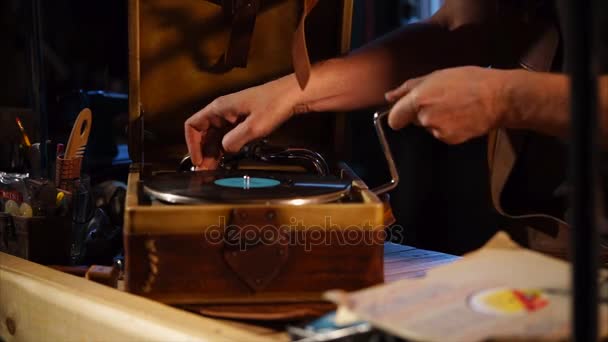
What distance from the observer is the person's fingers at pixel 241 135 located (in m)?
1.48

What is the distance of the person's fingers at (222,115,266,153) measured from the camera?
4.85 ft

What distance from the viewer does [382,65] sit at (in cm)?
162

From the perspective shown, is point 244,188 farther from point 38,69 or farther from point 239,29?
point 38,69

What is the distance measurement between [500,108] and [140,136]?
81cm

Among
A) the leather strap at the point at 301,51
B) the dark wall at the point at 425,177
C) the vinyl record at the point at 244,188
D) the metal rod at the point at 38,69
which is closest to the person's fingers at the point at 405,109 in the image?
the vinyl record at the point at 244,188

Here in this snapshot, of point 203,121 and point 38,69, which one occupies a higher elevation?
point 38,69

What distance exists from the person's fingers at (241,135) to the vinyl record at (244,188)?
0.08 m

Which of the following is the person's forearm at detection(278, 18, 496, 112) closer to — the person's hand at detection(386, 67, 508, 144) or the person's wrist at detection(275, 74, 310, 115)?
the person's wrist at detection(275, 74, 310, 115)

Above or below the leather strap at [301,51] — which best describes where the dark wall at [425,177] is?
below

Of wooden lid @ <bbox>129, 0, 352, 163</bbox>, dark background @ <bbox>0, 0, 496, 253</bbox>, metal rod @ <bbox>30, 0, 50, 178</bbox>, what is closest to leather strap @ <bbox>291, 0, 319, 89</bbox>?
wooden lid @ <bbox>129, 0, 352, 163</bbox>

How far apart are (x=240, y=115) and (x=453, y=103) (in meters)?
0.54

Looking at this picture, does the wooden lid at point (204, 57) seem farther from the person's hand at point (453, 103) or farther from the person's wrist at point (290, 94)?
the person's hand at point (453, 103)

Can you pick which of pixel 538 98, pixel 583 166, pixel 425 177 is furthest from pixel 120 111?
pixel 425 177

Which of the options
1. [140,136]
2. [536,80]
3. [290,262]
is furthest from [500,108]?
[140,136]
